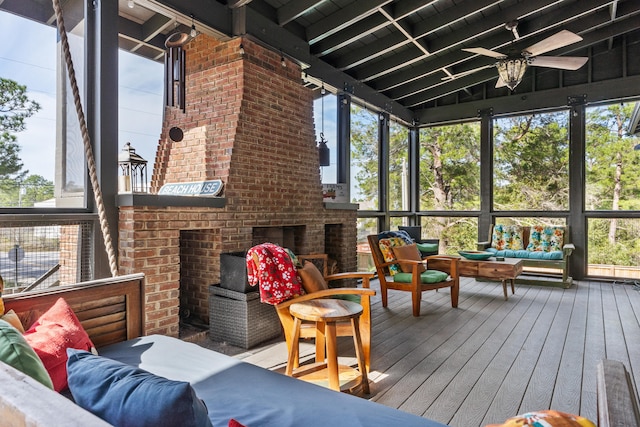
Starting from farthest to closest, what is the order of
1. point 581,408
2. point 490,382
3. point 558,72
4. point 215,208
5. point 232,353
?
point 558,72 < point 215,208 < point 232,353 < point 490,382 < point 581,408

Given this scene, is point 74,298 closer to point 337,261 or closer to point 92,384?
point 92,384

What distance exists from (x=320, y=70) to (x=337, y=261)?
8.64ft

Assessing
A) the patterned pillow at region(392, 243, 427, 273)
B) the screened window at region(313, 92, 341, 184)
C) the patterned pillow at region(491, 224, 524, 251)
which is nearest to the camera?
the patterned pillow at region(392, 243, 427, 273)

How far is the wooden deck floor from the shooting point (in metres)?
2.32

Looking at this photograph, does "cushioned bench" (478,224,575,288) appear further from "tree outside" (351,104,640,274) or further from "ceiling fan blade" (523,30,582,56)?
"ceiling fan blade" (523,30,582,56)

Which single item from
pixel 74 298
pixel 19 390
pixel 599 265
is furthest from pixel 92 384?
pixel 599 265

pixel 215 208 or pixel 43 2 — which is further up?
pixel 43 2

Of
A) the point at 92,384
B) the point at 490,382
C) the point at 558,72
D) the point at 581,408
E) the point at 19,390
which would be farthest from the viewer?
the point at 558,72

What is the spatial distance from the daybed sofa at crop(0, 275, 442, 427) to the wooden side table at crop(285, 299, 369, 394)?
0.61 meters

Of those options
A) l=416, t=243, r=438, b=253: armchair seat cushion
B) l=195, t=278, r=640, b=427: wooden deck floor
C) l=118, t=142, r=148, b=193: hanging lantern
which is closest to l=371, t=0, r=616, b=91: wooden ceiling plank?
l=416, t=243, r=438, b=253: armchair seat cushion

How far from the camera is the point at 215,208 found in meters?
3.50

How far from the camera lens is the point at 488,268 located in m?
5.02

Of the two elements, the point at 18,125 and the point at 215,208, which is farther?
the point at 215,208

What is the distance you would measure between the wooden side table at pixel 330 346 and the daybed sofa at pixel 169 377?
61cm
